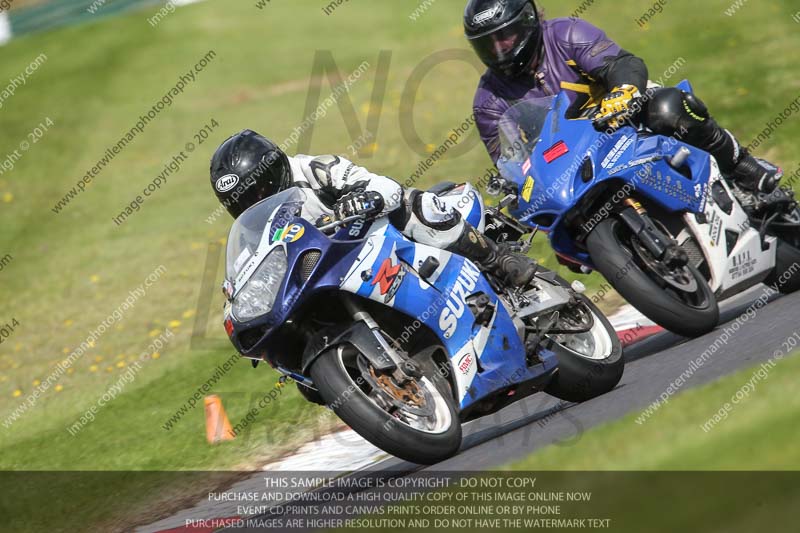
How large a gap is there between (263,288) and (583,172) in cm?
238

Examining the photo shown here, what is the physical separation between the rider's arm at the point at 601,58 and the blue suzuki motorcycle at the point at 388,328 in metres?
1.64

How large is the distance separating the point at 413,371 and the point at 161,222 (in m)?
11.7

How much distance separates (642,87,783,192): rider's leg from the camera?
7.29 metres

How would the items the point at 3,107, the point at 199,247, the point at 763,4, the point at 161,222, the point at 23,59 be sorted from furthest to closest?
1. the point at 23,59
2. the point at 3,107
3. the point at 763,4
4. the point at 161,222
5. the point at 199,247

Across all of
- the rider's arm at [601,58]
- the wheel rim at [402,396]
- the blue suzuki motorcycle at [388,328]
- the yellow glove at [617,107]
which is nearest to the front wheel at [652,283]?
the blue suzuki motorcycle at [388,328]

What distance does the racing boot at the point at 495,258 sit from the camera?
6516mm

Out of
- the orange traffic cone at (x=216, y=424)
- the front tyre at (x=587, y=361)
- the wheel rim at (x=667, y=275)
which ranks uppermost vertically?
the wheel rim at (x=667, y=275)

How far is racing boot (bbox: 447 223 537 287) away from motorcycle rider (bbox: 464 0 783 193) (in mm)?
1151

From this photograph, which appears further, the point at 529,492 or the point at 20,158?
the point at 20,158

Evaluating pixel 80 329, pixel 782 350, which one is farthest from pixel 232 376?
pixel 782 350

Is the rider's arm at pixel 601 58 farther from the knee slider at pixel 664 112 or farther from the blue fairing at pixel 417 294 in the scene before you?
the blue fairing at pixel 417 294

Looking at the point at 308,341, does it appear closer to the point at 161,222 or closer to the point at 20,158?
the point at 161,222

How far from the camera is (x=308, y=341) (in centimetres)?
575

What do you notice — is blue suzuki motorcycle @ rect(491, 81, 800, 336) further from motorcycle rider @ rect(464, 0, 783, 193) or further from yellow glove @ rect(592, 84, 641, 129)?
motorcycle rider @ rect(464, 0, 783, 193)
